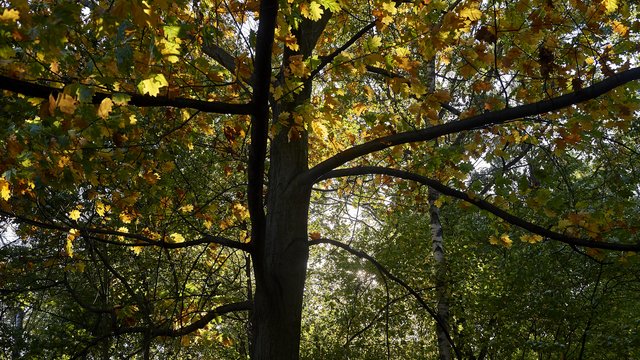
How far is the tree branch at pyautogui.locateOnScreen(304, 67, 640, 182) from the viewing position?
2895mm

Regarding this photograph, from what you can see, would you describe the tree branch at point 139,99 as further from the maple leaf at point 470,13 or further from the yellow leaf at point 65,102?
the maple leaf at point 470,13

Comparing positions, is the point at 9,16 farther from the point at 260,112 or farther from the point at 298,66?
the point at 298,66

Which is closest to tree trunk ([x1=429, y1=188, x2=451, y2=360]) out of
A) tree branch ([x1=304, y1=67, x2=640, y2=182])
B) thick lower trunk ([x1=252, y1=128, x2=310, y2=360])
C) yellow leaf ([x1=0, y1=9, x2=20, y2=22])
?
thick lower trunk ([x1=252, y1=128, x2=310, y2=360])

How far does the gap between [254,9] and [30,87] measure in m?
1.84

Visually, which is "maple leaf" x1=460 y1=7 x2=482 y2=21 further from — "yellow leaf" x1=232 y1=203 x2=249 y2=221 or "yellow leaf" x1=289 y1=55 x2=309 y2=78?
"yellow leaf" x1=232 y1=203 x2=249 y2=221

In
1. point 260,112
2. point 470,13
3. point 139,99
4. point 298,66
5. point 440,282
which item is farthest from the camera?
point 440,282

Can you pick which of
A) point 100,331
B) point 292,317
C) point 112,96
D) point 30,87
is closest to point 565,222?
point 292,317

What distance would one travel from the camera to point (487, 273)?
9.39 m

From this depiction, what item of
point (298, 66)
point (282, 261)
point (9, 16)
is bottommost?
point (282, 261)

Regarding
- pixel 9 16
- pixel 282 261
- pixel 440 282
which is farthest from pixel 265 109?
pixel 440 282

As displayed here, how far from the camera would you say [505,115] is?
307 cm

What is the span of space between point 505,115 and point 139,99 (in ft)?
7.49

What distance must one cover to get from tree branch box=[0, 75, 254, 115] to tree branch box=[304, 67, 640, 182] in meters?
1.24

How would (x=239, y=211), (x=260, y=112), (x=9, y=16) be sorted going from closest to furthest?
(x=9, y=16) < (x=260, y=112) < (x=239, y=211)
